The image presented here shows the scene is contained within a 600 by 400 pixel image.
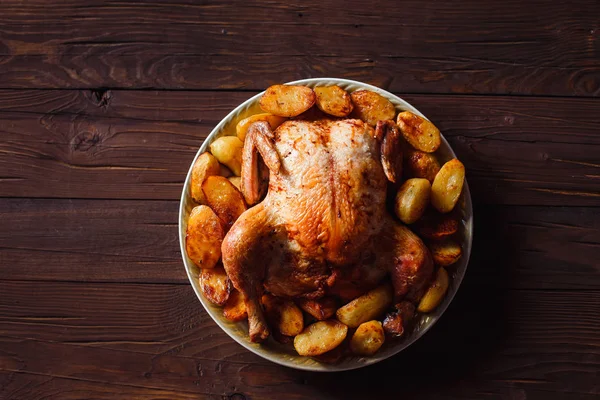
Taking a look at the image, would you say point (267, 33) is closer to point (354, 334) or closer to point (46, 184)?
point (46, 184)

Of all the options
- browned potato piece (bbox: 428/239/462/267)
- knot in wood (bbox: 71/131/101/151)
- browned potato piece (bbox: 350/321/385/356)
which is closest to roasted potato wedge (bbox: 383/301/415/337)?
browned potato piece (bbox: 350/321/385/356)

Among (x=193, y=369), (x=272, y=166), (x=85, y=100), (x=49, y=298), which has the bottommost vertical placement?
(x=193, y=369)

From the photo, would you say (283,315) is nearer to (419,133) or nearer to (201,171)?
(201,171)

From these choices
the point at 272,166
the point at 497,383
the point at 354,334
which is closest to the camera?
the point at 272,166

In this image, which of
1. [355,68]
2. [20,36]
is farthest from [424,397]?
[20,36]

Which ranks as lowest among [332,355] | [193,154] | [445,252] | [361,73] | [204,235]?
[332,355]

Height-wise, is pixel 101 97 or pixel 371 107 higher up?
pixel 101 97

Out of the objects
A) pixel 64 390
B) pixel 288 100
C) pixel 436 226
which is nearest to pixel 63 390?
pixel 64 390
